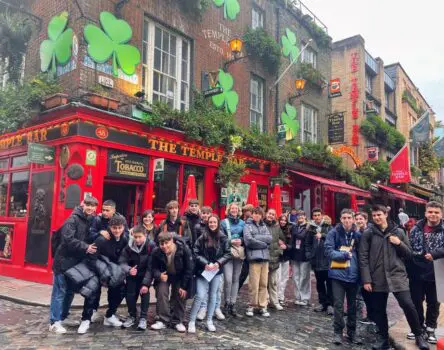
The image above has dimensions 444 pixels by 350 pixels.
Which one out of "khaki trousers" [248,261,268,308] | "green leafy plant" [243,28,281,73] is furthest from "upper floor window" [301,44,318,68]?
"khaki trousers" [248,261,268,308]

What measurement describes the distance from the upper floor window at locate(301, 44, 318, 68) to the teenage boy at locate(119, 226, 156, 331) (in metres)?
13.4

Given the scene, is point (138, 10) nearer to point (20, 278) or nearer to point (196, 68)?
point (196, 68)

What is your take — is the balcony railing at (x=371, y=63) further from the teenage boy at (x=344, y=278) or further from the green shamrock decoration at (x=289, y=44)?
the teenage boy at (x=344, y=278)

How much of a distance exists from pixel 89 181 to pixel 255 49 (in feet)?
26.1

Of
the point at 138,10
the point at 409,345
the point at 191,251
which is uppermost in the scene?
the point at 138,10

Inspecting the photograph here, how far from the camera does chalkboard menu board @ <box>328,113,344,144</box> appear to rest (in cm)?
1733

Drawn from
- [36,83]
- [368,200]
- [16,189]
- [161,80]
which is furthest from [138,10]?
[368,200]

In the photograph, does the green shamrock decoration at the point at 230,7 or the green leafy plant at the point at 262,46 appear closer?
the green shamrock decoration at the point at 230,7

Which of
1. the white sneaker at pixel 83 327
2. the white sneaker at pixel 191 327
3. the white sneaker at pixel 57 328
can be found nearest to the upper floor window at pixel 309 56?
the white sneaker at pixel 191 327

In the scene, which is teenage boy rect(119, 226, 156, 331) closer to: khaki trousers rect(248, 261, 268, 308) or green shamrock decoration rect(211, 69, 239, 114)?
khaki trousers rect(248, 261, 268, 308)

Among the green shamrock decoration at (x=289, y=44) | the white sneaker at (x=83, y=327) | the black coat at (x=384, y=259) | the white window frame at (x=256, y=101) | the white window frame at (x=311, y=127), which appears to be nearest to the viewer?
the black coat at (x=384, y=259)

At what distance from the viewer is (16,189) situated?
9.73 meters

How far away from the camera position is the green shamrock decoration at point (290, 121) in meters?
14.8

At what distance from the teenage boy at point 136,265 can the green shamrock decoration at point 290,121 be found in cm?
1028
